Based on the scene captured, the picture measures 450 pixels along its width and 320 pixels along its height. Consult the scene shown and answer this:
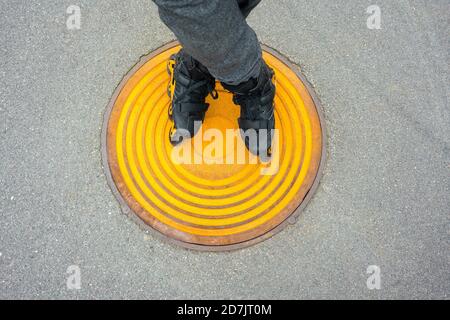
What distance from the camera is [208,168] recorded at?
2.18 m

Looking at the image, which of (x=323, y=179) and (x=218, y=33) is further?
(x=323, y=179)

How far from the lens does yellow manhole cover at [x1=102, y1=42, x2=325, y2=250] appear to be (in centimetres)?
214

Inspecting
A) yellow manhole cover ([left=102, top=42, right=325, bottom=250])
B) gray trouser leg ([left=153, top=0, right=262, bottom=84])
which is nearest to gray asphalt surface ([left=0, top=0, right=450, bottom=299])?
yellow manhole cover ([left=102, top=42, right=325, bottom=250])

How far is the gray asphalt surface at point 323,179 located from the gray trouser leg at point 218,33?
0.88 meters

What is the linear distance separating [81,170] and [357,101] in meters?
1.41

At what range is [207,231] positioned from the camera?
213 cm

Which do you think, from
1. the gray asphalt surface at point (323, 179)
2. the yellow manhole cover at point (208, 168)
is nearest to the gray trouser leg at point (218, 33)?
the yellow manhole cover at point (208, 168)

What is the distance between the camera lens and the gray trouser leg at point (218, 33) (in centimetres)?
119

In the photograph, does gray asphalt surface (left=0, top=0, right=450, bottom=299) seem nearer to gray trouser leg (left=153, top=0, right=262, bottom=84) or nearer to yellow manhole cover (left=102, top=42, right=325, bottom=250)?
yellow manhole cover (left=102, top=42, right=325, bottom=250)

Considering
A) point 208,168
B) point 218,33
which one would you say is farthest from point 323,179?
point 218,33

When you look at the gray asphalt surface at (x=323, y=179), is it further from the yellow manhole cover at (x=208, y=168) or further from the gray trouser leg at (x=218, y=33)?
the gray trouser leg at (x=218, y=33)

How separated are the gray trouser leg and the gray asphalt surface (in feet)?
2.88

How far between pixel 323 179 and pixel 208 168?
563 millimetres

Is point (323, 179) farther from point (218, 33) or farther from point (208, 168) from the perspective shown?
point (218, 33)
